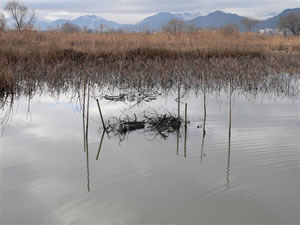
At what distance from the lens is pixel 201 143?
375 cm

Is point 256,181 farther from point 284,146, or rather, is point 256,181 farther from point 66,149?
point 66,149

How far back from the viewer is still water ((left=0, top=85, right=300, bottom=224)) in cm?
238

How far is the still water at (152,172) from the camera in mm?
2377

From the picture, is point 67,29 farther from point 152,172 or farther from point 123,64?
point 152,172

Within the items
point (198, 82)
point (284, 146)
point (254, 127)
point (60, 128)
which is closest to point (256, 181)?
point (284, 146)

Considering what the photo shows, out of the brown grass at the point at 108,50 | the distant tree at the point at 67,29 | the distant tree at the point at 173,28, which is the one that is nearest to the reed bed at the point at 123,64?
the brown grass at the point at 108,50

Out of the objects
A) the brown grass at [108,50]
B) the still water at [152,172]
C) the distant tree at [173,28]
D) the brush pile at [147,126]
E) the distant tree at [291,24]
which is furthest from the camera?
the distant tree at [291,24]

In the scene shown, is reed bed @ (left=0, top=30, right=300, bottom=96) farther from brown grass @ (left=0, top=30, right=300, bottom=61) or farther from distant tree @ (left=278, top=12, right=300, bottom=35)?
distant tree @ (left=278, top=12, right=300, bottom=35)

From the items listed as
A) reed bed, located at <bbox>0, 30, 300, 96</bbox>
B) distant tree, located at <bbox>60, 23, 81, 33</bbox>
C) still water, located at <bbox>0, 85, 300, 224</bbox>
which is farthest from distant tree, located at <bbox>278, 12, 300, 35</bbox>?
still water, located at <bbox>0, 85, 300, 224</bbox>

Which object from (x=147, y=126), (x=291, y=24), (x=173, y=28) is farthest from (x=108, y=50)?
(x=291, y=24)

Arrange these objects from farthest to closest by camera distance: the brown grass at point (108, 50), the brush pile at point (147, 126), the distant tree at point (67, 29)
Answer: the distant tree at point (67, 29) < the brown grass at point (108, 50) < the brush pile at point (147, 126)

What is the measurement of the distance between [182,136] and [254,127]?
0.99 m

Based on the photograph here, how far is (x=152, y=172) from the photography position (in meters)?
3.01

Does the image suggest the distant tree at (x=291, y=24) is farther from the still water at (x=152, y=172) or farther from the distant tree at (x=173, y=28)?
the still water at (x=152, y=172)
